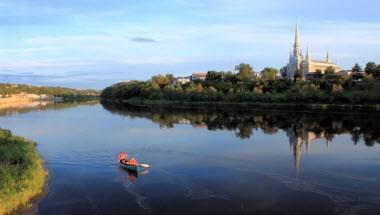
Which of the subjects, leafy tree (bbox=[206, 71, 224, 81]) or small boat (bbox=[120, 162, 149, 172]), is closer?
small boat (bbox=[120, 162, 149, 172])

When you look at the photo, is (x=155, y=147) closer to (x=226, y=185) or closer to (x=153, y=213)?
(x=226, y=185)

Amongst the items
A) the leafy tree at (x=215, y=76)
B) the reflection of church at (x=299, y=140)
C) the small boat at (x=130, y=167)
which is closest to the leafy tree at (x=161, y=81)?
the leafy tree at (x=215, y=76)

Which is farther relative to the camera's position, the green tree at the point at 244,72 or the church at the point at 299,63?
the church at the point at 299,63

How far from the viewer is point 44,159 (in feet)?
82.2

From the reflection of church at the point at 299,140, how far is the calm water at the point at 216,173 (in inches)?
2.0

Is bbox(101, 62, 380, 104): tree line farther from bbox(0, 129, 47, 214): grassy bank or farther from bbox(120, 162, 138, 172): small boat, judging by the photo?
bbox(0, 129, 47, 214): grassy bank

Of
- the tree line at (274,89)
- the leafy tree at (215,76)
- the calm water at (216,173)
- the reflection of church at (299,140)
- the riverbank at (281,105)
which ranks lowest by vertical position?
the calm water at (216,173)

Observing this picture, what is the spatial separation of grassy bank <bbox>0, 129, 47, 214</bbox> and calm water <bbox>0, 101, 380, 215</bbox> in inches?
25.7

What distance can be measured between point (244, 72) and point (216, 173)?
90.1 metres

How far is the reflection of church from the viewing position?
83.1ft

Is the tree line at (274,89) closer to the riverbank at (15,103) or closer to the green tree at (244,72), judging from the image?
the green tree at (244,72)

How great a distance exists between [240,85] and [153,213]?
269 ft

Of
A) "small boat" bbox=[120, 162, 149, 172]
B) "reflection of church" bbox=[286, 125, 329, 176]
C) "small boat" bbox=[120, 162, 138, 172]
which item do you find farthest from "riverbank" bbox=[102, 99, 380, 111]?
"small boat" bbox=[120, 162, 138, 172]

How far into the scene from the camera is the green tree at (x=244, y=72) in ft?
340
